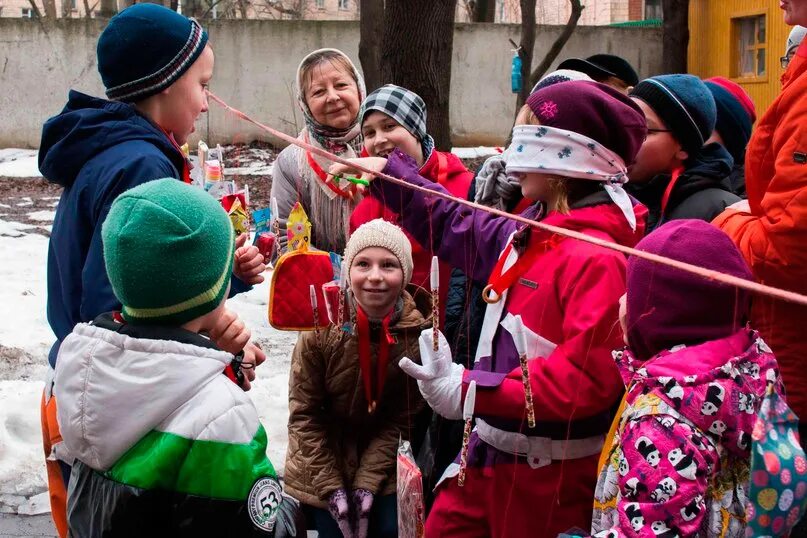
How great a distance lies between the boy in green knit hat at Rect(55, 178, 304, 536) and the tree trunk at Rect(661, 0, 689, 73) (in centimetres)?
1802

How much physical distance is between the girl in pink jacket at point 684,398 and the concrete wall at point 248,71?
15727 millimetres

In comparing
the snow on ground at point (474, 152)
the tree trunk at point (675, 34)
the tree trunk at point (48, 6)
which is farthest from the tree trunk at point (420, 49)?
the tree trunk at point (48, 6)

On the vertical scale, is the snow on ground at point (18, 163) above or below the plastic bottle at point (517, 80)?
below

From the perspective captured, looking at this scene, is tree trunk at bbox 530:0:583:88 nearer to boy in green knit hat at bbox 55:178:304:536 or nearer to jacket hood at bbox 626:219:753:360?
jacket hood at bbox 626:219:753:360

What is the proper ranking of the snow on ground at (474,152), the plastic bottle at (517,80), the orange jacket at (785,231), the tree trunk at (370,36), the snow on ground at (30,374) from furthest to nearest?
1. the snow on ground at (474,152)
2. the plastic bottle at (517,80)
3. the tree trunk at (370,36)
4. the snow on ground at (30,374)
5. the orange jacket at (785,231)

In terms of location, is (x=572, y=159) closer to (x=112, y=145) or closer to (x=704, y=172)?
(x=704, y=172)

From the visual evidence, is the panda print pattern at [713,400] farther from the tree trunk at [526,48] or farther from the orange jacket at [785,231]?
the tree trunk at [526,48]

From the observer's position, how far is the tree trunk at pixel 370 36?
11519mm

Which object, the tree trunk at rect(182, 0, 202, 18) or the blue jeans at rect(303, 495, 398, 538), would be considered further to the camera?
the tree trunk at rect(182, 0, 202, 18)

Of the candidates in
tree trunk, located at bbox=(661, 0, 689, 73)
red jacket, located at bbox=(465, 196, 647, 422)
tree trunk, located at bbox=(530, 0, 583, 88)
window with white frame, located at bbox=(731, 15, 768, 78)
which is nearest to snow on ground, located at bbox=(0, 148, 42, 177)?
tree trunk, located at bbox=(530, 0, 583, 88)

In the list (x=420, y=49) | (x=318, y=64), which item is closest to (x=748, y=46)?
(x=420, y=49)

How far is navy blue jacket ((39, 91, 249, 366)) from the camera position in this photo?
2832 mm

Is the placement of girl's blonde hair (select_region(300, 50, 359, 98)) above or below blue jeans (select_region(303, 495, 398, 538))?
above

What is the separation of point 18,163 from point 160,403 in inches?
643
